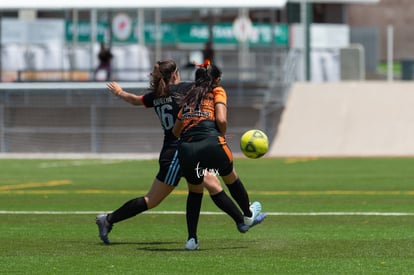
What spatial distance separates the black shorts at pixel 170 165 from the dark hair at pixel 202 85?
2.28 ft

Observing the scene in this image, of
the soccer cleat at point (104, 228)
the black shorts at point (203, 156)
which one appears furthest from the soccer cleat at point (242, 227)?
the soccer cleat at point (104, 228)

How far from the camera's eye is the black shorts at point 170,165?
12.9 meters

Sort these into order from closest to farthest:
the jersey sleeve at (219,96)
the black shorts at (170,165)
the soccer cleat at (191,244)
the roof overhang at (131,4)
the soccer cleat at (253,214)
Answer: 1. the jersey sleeve at (219,96)
2. the soccer cleat at (191,244)
3. the black shorts at (170,165)
4. the soccer cleat at (253,214)
5. the roof overhang at (131,4)

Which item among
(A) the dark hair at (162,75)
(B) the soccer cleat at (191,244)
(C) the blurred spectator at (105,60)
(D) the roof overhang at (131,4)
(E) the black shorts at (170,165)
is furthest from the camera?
(D) the roof overhang at (131,4)

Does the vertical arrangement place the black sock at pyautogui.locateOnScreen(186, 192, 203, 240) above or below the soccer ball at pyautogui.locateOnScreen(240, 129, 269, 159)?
below

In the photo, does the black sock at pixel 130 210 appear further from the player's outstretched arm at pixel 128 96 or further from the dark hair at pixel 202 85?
the dark hair at pixel 202 85

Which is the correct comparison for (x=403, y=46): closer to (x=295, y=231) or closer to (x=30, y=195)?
(x=30, y=195)

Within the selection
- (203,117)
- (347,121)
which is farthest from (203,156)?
(347,121)

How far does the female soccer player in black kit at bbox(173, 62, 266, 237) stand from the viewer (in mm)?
12367

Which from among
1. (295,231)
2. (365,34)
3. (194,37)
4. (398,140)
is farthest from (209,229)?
(365,34)

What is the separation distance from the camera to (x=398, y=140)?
3597cm

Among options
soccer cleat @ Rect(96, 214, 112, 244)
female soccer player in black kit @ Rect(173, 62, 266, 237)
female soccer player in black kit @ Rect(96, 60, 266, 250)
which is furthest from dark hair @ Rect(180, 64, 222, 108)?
soccer cleat @ Rect(96, 214, 112, 244)

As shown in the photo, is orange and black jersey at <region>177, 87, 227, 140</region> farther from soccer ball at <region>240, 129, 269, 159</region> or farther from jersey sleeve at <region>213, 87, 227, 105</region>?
soccer ball at <region>240, 129, 269, 159</region>

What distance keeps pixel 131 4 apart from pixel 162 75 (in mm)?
25965
